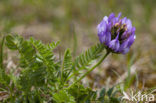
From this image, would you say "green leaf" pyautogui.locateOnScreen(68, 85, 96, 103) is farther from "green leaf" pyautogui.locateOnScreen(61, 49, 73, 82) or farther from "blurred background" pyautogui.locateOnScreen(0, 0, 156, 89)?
"blurred background" pyautogui.locateOnScreen(0, 0, 156, 89)

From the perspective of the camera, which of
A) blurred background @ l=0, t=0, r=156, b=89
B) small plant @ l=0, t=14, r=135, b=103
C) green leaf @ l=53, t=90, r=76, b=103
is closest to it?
green leaf @ l=53, t=90, r=76, b=103

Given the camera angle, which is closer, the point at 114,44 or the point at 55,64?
the point at 114,44

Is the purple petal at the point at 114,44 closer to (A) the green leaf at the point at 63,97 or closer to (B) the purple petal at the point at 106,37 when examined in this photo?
(B) the purple petal at the point at 106,37

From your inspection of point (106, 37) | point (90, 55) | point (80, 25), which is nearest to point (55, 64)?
point (90, 55)

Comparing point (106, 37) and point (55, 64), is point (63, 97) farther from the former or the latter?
point (106, 37)

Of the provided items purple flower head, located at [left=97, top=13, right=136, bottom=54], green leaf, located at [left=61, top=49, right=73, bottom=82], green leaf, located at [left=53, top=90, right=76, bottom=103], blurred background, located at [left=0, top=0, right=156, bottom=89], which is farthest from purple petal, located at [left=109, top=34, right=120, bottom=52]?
blurred background, located at [left=0, top=0, right=156, bottom=89]

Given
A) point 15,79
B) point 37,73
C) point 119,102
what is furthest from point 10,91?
point 119,102

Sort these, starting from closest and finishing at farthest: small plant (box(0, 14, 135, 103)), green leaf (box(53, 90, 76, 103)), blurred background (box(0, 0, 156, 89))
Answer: green leaf (box(53, 90, 76, 103)) < small plant (box(0, 14, 135, 103)) < blurred background (box(0, 0, 156, 89))

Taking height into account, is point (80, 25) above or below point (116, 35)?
above

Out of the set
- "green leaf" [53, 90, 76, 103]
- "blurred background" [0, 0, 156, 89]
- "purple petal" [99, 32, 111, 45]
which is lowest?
"green leaf" [53, 90, 76, 103]

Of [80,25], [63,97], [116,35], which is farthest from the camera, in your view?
[80,25]
